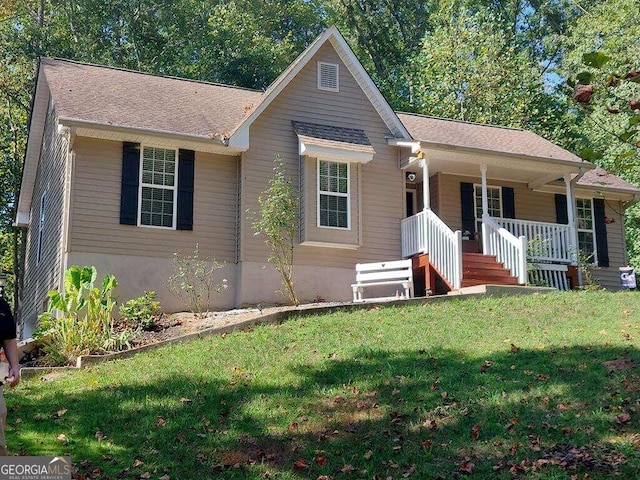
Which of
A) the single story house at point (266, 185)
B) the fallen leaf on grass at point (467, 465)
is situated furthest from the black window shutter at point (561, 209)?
the fallen leaf on grass at point (467, 465)

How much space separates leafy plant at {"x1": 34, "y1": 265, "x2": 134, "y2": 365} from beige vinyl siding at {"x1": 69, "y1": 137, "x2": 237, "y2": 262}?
2.11m

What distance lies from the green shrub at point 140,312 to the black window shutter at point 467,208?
7.93 m

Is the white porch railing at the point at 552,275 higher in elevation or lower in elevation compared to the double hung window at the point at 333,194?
lower

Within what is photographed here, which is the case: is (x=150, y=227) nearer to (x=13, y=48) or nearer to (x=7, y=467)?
(x=7, y=467)

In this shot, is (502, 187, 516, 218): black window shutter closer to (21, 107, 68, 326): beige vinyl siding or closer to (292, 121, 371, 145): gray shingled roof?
(292, 121, 371, 145): gray shingled roof

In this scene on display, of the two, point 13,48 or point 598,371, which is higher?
point 13,48

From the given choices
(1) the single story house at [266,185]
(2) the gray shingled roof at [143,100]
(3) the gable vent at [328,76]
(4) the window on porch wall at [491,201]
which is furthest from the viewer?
(4) the window on porch wall at [491,201]

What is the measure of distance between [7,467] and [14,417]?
3.07 m

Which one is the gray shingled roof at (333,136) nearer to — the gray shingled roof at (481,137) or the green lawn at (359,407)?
the gray shingled roof at (481,137)

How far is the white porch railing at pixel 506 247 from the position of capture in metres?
15.9

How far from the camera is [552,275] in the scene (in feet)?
57.1

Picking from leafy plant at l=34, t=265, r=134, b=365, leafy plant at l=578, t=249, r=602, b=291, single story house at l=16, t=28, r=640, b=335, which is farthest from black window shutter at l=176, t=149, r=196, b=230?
leafy plant at l=578, t=249, r=602, b=291

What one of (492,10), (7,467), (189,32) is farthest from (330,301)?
(492,10)

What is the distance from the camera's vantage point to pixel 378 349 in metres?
10.0
